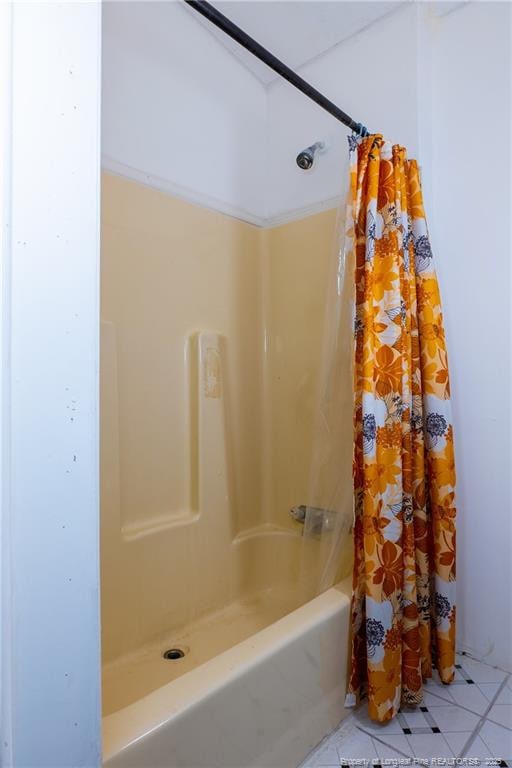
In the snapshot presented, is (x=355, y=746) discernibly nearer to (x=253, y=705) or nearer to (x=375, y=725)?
(x=375, y=725)

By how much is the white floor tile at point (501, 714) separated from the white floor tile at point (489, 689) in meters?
0.04

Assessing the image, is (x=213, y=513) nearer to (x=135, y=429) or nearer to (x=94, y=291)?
(x=135, y=429)

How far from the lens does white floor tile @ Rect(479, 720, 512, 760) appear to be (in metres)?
1.09

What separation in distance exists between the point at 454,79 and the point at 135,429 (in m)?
1.69

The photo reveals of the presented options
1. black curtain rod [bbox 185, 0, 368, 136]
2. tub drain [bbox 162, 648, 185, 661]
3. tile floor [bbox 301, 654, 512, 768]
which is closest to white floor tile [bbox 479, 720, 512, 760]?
tile floor [bbox 301, 654, 512, 768]

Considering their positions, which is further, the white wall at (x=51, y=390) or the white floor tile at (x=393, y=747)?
the white floor tile at (x=393, y=747)

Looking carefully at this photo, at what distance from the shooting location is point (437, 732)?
1.16 metres

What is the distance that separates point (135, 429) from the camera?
1486 millimetres

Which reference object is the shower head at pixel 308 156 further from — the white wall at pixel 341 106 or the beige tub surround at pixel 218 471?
the beige tub surround at pixel 218 471

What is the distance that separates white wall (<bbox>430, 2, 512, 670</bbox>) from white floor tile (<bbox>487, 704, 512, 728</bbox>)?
21 cm

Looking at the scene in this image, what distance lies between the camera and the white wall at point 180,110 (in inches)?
58.1

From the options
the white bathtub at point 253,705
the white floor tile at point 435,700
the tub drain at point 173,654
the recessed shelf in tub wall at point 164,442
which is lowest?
the white floor tile at point 435,700

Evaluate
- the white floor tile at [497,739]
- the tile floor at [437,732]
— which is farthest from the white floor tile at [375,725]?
the white floor tile at [497,739]

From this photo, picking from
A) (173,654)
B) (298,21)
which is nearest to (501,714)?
(173,654)
